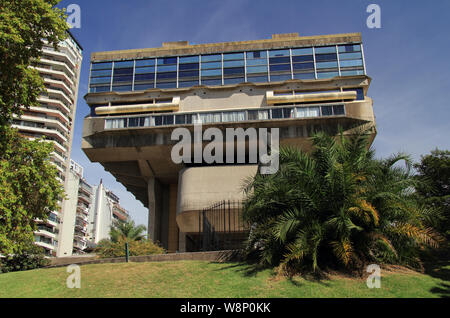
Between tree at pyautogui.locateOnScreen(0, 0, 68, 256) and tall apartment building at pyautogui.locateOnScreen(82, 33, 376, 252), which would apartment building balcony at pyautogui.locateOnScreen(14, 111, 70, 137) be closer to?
tall apartment building at pyautogui.locateOnScreen(82, 33, 376, 252)

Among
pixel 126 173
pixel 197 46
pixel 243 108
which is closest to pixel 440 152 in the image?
pixel 243 108

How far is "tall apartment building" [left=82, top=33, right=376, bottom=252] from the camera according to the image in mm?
30812

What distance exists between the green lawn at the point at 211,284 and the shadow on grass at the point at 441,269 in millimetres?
23

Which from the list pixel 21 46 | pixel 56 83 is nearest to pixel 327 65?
pixel 21 46

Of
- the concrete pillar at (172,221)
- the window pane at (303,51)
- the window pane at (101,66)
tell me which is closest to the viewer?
the window pane at (303,51)

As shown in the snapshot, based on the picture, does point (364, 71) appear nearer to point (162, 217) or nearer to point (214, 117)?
point (214, 117)

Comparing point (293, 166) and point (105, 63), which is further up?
point (105, 63)

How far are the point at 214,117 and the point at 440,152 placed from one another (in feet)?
52.7

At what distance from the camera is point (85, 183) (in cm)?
8638

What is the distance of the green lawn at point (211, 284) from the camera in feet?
32.3

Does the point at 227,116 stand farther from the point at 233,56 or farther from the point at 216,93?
the point at 233,56

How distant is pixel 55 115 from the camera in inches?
2598

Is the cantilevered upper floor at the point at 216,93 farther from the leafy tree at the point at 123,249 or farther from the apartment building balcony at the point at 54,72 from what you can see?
the apartment building balcony at the point at 54,72

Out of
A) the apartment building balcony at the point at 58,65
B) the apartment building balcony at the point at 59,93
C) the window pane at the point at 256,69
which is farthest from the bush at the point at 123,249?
the apartment building balcony at the point at 58,65
